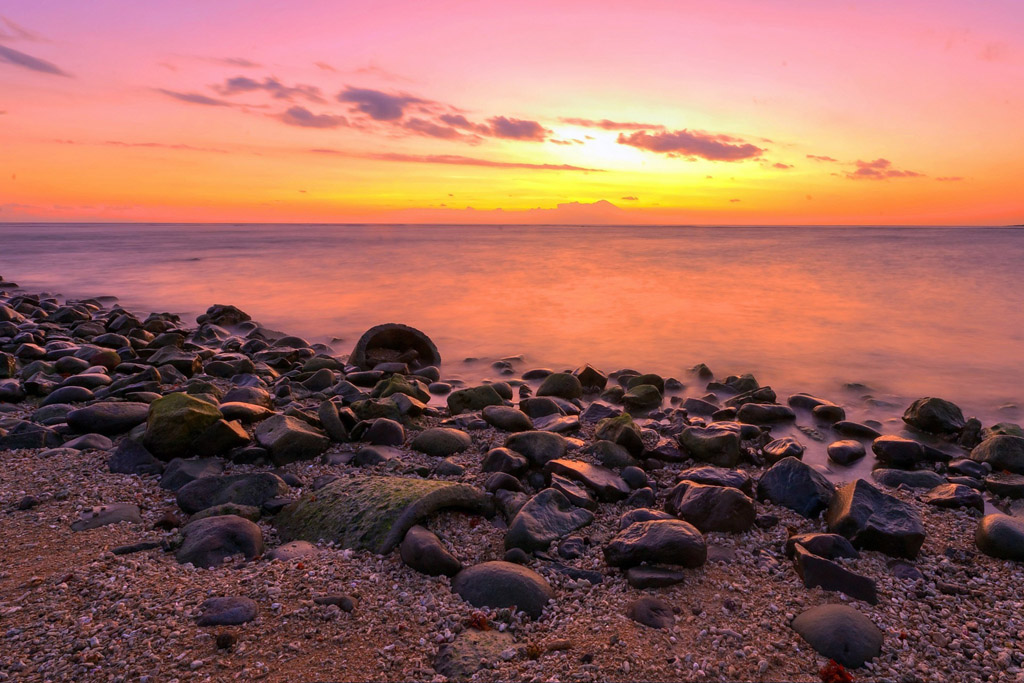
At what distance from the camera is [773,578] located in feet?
A: 11.0

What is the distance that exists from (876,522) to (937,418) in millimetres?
3675

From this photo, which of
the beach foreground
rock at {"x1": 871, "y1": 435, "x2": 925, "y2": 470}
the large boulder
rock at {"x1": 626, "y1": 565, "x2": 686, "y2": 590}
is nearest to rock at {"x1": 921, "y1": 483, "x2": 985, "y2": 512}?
the beach foreground

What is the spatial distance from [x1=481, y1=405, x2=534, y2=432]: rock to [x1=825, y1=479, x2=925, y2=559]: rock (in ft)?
8.97

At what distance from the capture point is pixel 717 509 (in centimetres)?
388

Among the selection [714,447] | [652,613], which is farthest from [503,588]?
[714,447]

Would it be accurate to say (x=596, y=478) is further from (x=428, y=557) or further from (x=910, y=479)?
(x=910, y=479)

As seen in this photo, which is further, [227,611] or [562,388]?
[562,388]

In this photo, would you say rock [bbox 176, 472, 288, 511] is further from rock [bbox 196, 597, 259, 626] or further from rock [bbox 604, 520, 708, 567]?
rock [bbox 604, 520, 708, 567]

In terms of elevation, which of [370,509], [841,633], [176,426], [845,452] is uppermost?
[176,426]

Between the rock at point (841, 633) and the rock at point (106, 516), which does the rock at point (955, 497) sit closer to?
the rock at point (841, 633)

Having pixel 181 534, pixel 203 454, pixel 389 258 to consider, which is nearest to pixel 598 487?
pixel 181 534

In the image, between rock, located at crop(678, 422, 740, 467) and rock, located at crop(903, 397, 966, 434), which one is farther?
rock, located at crop(903, 397, 966, 434)

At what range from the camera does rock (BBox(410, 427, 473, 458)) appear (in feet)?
16.9

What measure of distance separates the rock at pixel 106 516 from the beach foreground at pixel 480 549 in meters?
0.02
